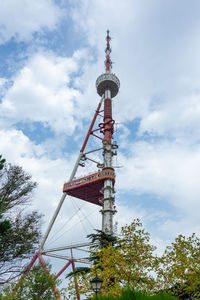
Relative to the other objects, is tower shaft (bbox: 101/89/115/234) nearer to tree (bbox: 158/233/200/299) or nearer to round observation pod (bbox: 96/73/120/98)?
round observation pod (bbox: 96/73/120/98)

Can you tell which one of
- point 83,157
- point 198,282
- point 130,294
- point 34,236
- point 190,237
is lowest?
point 130,294

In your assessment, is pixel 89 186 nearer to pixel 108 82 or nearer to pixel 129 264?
pixel 108 82

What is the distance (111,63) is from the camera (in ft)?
192

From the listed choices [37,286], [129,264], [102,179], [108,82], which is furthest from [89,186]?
[129,264]

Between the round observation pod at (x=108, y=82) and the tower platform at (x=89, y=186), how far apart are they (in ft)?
71.5

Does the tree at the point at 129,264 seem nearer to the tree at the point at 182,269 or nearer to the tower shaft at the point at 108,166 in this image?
the tree at the point at 182,269

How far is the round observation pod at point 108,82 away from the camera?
54781 millimetres

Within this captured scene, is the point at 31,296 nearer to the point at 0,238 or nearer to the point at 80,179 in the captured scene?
the point at 0,238

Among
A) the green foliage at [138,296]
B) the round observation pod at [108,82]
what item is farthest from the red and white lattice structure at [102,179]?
the green foliage at [138,296]

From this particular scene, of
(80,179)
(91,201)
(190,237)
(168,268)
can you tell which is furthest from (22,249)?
(91,201)

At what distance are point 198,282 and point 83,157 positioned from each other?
4039 centimetres

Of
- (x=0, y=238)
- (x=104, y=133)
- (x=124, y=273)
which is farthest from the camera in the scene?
(x=104, y=133)

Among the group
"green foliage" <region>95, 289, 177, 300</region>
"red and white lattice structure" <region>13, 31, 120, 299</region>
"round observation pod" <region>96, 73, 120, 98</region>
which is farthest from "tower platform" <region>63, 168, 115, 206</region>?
"green foliage" <region>95, 289, 177, 300</region>

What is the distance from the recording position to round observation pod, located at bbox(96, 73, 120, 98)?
180 feet
